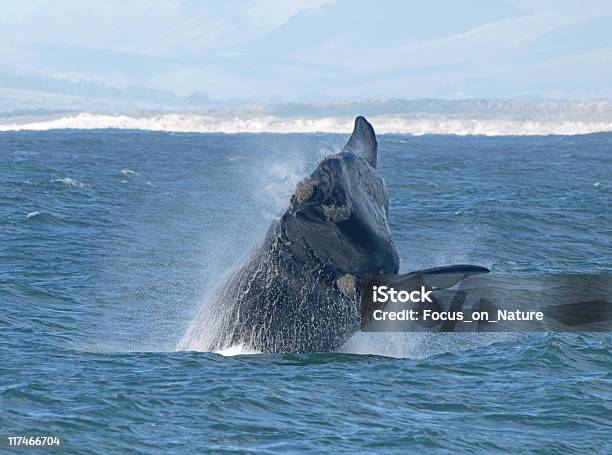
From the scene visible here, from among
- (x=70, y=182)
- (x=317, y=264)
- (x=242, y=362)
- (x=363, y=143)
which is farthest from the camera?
(x=70, y=182)

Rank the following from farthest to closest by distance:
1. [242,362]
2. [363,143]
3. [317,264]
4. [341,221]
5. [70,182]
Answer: [70,182] < [242,362] < [363,143] < [317,264] < [341,221]

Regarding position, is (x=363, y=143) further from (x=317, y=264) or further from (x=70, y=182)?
(x=70, y=182)

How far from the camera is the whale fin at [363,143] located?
16047 millimetres

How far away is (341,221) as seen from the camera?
14531mm

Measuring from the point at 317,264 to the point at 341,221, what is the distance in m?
→ 0.93

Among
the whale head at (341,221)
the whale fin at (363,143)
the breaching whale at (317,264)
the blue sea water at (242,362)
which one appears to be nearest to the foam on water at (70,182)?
the blue sea water at (242,362)

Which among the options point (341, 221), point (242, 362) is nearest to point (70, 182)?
point (242, 362)

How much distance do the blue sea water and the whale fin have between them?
48cm

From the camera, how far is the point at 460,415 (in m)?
15.8

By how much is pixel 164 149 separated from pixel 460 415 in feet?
266

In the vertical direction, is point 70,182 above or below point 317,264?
below

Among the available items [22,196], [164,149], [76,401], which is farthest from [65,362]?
[164,149]

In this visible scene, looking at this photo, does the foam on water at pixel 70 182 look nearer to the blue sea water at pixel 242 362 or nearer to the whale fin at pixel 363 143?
the blue sea water at pixel 242 362

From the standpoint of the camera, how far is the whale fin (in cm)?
1605
